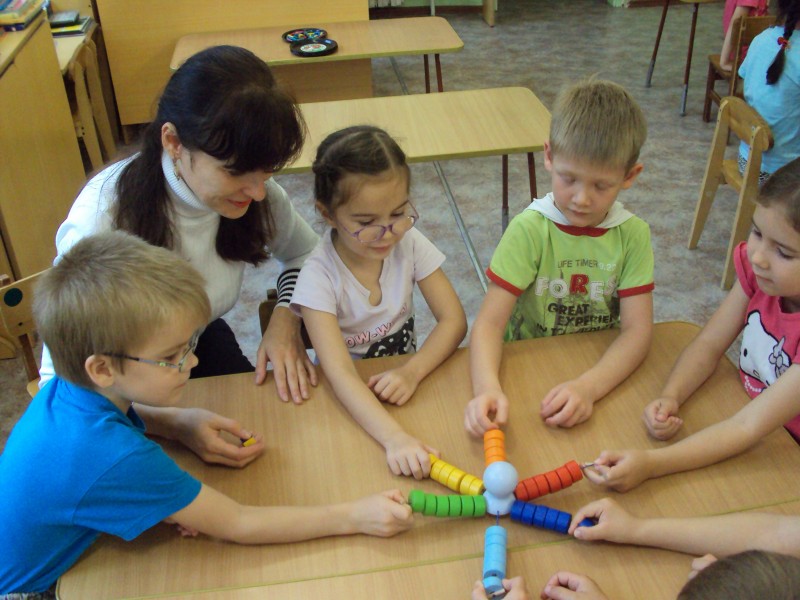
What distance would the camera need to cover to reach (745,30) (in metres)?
3.38

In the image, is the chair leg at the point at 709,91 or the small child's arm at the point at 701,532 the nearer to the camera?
the small child's arm at the point at 701,532

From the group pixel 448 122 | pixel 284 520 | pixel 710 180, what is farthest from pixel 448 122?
pixel 284 520

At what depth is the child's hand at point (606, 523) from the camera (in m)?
1.03

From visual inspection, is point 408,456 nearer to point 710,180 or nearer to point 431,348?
point 431,348

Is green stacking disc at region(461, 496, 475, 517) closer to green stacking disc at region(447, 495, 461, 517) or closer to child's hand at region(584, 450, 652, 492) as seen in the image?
green stacking disc at region(447, 495, 461, 517)

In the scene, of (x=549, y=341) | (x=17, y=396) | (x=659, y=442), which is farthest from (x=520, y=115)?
(x=17, y=396)

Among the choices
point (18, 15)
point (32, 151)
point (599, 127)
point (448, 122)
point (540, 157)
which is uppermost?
point (599, 127)

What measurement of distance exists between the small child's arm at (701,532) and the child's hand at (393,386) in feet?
1.27

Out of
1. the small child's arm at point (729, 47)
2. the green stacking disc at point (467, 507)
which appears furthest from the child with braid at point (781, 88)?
the green stacking disc at point (467, 507)

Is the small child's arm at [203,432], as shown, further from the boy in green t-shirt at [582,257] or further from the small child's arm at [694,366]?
the small child's arm at [694,366]

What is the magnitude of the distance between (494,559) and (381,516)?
0.56ft

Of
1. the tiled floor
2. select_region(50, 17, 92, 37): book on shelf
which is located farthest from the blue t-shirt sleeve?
select_region(50, 17, 92, 37): book on shelf

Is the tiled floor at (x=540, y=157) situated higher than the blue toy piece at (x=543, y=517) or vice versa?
the blue toy piece at (x=543, y=517)

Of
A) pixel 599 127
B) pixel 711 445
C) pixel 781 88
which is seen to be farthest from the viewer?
pixel 781 88
